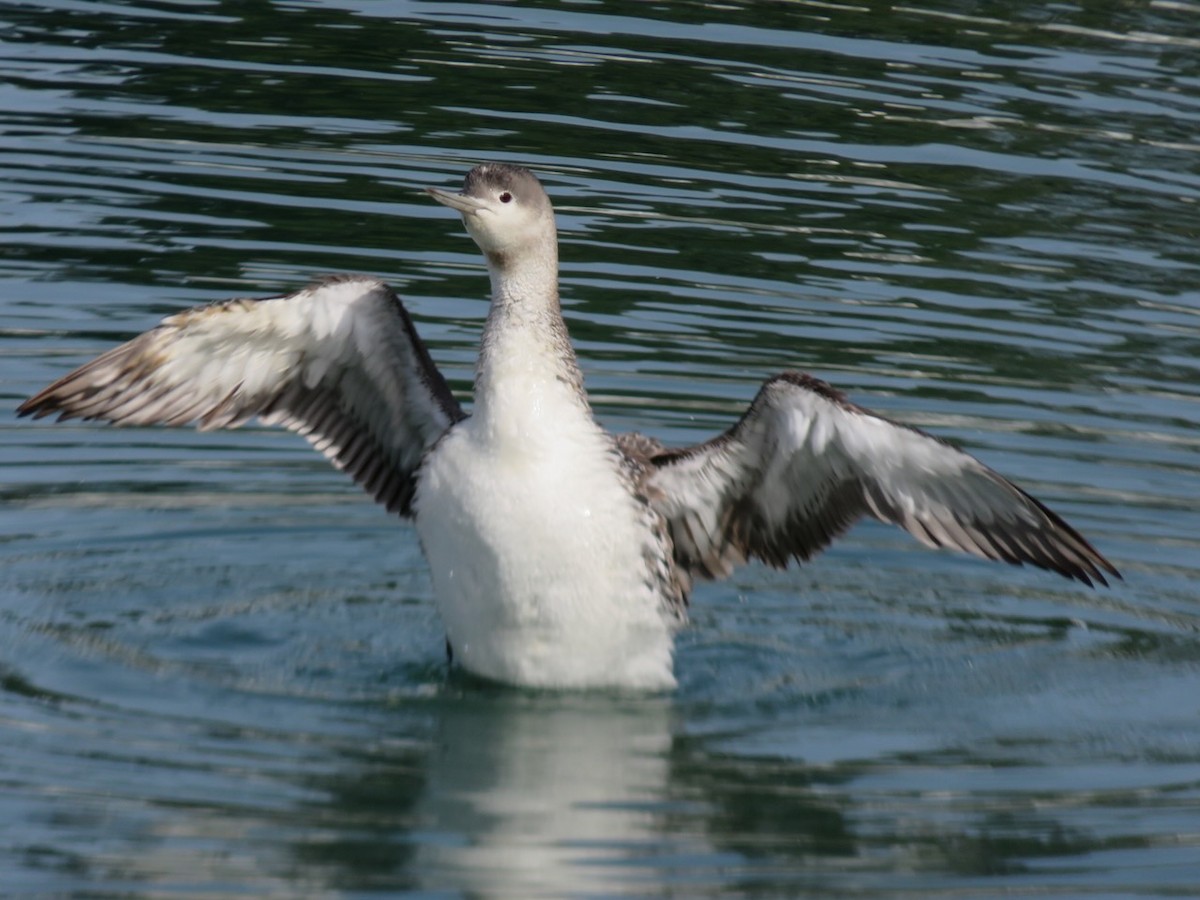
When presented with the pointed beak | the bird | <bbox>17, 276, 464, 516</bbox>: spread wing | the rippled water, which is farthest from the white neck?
the rippled water

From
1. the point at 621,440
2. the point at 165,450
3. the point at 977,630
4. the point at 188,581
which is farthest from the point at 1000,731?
the point at 165,450

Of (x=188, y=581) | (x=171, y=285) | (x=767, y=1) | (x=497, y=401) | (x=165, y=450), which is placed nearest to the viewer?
(x=497, y=401)

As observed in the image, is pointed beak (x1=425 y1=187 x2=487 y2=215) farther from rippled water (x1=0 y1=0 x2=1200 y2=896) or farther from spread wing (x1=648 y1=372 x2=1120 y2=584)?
rippled water (x1=0 y1=0 x2=1200 y2=896)

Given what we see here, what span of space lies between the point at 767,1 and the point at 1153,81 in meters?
2.89

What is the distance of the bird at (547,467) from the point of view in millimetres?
7289

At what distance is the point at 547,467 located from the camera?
286 inches

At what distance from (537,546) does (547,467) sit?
0.84ft

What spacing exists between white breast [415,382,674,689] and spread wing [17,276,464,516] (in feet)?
A: 2.23

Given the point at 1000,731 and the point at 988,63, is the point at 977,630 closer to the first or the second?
the point at 1000,731

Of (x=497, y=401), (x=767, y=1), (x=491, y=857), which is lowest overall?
(x=767, y=1)

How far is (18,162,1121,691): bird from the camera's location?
7289 mm

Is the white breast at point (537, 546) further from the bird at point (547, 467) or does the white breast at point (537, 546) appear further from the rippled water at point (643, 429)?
the rippled water at point (643, 429)

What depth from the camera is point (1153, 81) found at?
1513cm

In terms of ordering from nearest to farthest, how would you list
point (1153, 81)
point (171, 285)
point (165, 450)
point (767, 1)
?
point (165, 450) → point (171, 285) → point (1153, 81) → point (767, 1)
